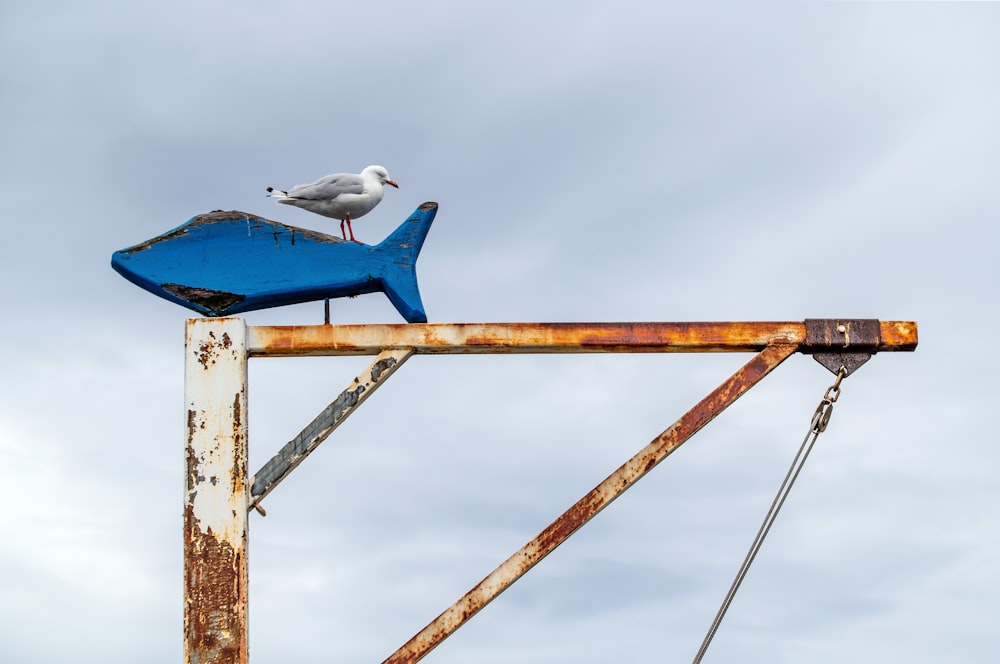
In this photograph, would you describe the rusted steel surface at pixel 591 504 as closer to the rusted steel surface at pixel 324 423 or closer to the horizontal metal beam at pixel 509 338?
the horizontal metal beam at pixel 509 338

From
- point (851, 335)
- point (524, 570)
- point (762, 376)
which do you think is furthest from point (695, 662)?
point (851, 335)

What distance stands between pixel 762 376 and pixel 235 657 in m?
2.16

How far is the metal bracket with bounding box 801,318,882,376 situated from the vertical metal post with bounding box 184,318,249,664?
7.09 feet

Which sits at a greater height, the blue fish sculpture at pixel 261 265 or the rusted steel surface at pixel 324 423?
the blue fish sculpture at pixel 261 265

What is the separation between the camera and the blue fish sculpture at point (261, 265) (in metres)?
4.44

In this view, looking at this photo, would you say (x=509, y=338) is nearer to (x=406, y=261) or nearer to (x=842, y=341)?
(x=406, y=261)

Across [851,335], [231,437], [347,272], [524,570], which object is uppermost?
[347,272]

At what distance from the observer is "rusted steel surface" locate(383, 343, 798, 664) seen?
13.4 ft

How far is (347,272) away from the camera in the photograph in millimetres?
4555

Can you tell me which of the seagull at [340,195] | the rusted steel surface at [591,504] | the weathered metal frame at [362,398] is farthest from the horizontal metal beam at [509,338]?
the seagull at [340,195]

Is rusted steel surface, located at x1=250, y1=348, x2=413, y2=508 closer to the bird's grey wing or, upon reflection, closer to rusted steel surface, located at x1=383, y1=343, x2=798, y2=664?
rusted steel surface, located at x1=383, y1=343, x2=798, y2=664

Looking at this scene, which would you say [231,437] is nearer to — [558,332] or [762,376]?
[558,332]

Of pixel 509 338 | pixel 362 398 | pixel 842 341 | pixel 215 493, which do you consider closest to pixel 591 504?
pixel 509 338

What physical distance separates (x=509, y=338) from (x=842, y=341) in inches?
50.9
